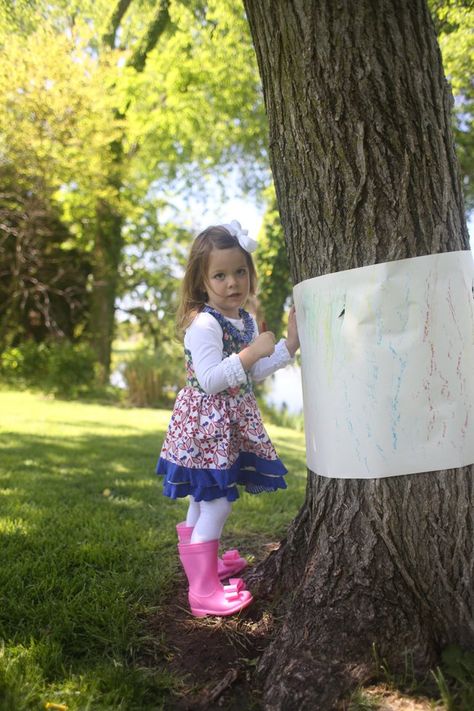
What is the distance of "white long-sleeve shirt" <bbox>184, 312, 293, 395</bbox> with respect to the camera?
83.0 inches

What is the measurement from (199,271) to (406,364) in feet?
3.35

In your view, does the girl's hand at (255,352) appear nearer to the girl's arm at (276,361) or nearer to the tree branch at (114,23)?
the girl's arm at (276,361)

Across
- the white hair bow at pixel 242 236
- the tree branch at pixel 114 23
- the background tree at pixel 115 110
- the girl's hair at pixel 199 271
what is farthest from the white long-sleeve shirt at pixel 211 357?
the tree branch at pixel 114 23

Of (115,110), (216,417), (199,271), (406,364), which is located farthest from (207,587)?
A: (115,110)

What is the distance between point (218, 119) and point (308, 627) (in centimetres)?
1094

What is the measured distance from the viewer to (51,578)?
2.28 m

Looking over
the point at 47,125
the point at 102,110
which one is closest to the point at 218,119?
the point at 102,110

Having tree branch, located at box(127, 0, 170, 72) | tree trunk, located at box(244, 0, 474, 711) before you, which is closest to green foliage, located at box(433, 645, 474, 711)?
tree trunk, located at box(244, 0, 474, 711)

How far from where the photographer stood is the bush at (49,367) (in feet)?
35.8

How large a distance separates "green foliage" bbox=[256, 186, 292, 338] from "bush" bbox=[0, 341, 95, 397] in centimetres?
361

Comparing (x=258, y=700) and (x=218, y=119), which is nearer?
(x=258, y=700)

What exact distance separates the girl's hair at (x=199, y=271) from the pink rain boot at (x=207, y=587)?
896mm

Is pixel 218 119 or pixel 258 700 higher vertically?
pixel 218 119

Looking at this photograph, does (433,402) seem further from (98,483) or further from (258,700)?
(98,483)
